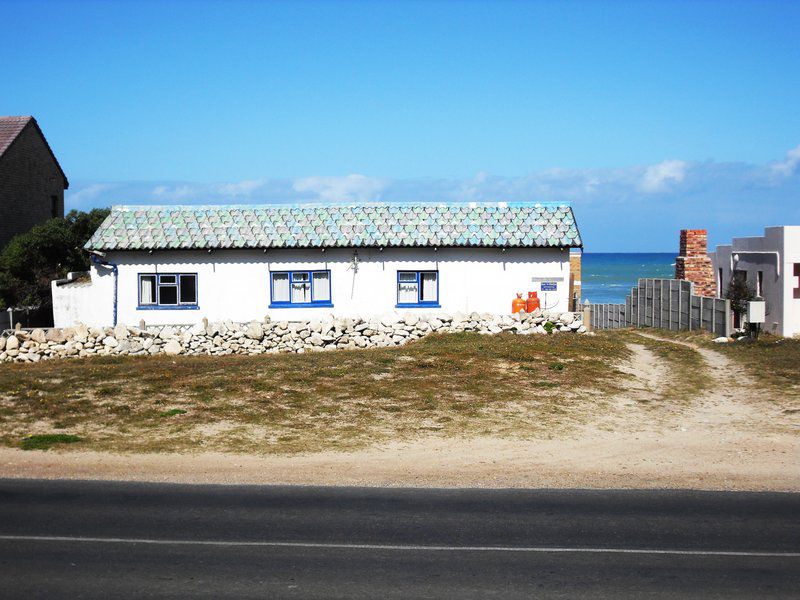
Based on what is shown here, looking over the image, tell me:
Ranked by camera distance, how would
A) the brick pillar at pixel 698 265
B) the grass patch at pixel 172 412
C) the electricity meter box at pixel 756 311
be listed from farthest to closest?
the brick pillar at pixel 698 265 → the electricity meter box at pixel 756 311 → the grass patch at pixel 172 412

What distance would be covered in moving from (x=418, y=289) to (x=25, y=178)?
23.8 metres

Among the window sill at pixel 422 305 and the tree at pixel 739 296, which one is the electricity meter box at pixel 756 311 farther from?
the window sill at pixel 422 305

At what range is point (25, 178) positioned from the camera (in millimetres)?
43594

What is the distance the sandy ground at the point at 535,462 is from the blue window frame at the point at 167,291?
1551 cm

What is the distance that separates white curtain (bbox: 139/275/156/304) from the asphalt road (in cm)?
1849

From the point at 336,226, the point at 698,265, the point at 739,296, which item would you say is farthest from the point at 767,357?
the point at 336,226

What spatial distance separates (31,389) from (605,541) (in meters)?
15.9

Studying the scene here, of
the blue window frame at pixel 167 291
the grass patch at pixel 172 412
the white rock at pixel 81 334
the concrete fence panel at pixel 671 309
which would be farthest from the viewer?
the concrete fence panel at pixel 671 309

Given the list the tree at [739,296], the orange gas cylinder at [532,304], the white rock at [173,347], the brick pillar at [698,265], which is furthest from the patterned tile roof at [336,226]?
the brick pillar at [698,265]

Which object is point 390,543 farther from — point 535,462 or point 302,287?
point 302,287

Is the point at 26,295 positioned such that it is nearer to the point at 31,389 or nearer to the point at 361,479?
the point at 31,389

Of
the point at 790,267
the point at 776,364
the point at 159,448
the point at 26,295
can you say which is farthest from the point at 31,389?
the point at 790,267

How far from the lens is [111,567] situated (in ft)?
30.1

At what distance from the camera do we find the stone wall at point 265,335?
3005 cm
